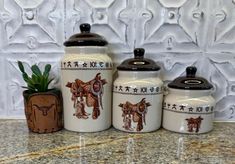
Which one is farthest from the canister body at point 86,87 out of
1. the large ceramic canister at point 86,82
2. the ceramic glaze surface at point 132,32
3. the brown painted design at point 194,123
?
the brown painted design at point 194,123

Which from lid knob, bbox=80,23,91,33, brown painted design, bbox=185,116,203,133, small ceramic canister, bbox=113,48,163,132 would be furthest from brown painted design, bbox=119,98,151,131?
lid knob, bbox=80,23,91,33

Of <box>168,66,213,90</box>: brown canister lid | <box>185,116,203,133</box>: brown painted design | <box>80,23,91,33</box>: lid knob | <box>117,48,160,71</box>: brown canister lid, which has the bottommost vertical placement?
<box>185,116,203,133</box>: brown painted design

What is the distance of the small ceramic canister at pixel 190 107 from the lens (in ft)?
2.12

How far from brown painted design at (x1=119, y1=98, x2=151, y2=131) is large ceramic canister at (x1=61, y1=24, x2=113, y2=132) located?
5 cm

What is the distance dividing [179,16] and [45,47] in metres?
0.38

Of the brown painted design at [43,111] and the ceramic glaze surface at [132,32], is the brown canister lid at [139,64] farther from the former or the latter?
the brown painted design at [43,111]

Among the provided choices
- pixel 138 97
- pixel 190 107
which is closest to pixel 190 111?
pixel 190 107

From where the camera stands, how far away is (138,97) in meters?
0.65

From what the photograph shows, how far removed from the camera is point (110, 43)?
750 mm

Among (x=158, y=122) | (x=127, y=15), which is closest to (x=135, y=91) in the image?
(x=158, y=122)

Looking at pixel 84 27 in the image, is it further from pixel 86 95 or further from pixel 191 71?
pixel 191 71

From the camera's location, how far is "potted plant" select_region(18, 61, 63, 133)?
64cm

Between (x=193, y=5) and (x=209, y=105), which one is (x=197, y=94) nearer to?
(x=209, y=105)

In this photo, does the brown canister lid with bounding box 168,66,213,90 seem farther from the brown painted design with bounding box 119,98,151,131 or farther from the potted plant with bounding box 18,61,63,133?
the potted plant with bounding box 18,61,63,133
